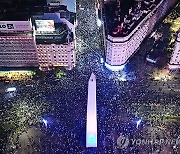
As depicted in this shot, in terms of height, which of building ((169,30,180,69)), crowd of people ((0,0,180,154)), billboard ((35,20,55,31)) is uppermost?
billboard ((35,20,55,31))

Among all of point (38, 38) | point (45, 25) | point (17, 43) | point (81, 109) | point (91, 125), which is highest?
point (45, 25)

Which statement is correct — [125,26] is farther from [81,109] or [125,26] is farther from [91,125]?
[91,125]

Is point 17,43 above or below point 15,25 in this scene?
below

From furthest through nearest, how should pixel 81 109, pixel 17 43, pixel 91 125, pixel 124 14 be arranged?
pixel 124 14
pixel 17 43
pixel 81 109
pixel 91 125

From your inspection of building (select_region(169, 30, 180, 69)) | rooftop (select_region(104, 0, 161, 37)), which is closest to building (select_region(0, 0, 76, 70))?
rooftop (select_region(104, 0, 161, 37))

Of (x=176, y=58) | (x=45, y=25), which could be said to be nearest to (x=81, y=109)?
(x=45, y=25)

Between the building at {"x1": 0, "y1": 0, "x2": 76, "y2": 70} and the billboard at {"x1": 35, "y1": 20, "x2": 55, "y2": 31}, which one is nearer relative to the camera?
the building at {"x1": 0, "y1": 0, "x2": 76, "y2": 70}

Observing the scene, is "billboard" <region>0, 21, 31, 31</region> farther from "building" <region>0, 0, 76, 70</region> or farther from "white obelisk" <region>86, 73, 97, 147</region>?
"white obelisk" <region>86, 73, 97, 147</region>
